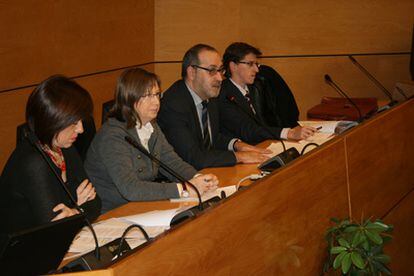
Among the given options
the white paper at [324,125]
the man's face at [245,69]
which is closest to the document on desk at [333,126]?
the white paper at [324,125]

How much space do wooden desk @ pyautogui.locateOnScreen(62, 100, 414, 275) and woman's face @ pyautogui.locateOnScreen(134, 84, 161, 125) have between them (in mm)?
444

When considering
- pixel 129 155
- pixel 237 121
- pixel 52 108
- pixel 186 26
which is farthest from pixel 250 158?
pixel 186 26

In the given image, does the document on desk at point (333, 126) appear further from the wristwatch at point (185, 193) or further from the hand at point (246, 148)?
the wristwatch at point (185, 193)

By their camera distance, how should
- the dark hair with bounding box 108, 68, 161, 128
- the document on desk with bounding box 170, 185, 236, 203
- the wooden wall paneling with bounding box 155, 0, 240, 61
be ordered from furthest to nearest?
the wooden wall paneling with bounding box 155, 0, 240, 61 < the dark hair with bounding box 108, 68, 161, 128 < the document on desk with bounding box 170, 185, 236, 203

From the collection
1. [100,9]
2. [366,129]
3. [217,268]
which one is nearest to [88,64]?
[100,9]

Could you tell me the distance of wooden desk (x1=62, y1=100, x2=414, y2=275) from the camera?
6.93 ft

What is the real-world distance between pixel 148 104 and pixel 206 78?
0.78 metres

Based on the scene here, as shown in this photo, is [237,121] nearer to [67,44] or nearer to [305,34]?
[67,44]

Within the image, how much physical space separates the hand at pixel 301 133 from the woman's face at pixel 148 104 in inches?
51.8

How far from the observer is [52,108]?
9.10 ft

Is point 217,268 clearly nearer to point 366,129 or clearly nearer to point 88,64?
point 366,129

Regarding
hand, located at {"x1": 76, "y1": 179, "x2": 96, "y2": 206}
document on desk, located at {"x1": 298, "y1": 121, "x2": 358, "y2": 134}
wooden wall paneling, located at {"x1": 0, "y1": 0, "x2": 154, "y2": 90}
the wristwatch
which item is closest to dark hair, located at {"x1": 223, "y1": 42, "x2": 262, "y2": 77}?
document on desk, located at {"x1": 298, "y1": 121, "x2": 358, "y2": 134}

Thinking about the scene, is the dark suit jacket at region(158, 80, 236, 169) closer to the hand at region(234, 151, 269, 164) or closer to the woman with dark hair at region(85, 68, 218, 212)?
the hand at region(234, 151, 269, 164)

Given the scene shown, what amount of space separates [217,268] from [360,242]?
72 cm
